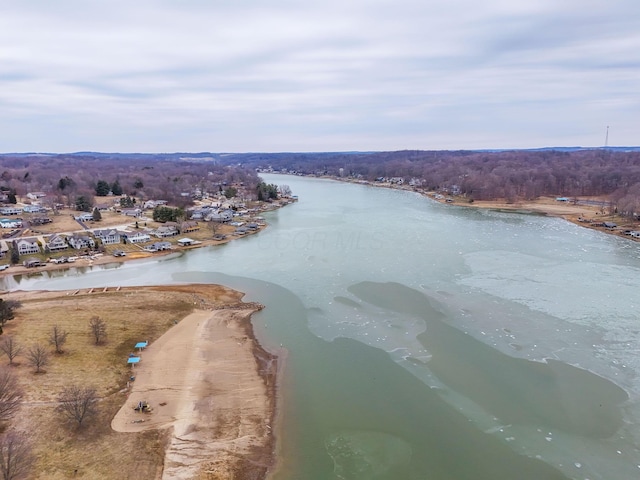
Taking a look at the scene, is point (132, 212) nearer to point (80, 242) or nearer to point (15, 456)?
point (80, 242)

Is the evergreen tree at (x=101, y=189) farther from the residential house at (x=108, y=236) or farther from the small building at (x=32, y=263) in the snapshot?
the small building at (x=32, y=263)

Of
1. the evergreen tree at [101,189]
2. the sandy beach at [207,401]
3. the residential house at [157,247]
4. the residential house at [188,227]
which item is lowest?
the sandy beach at [207,401]

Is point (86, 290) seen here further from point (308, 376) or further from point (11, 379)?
point (308, 376)

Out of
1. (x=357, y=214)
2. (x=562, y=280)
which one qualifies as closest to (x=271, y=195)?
(x=357, y=214)

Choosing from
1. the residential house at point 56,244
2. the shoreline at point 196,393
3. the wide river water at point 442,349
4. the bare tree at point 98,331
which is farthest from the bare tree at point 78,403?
the residential house at point 56,244

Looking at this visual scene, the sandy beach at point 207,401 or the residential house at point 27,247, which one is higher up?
the residential house at point 27,247

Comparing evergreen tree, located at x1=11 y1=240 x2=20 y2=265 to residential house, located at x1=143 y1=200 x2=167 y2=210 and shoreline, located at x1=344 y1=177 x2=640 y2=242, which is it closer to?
residential house, located at x1=143 y1=200 x2=167 y2=210
